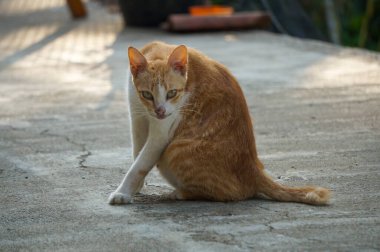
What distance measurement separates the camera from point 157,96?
424cm

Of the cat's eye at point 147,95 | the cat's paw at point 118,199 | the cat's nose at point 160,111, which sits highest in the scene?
the cat's eye at point 147,95

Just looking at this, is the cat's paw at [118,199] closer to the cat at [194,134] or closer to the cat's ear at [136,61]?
the cat at [194,134]

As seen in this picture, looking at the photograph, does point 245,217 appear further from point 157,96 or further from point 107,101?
point 107,101

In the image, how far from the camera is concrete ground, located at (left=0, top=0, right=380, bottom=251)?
3811 millimetres

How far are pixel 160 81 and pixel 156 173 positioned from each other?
1084mm

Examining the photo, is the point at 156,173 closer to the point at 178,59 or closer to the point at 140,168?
the point at 140,168

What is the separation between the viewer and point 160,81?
14.0 ft

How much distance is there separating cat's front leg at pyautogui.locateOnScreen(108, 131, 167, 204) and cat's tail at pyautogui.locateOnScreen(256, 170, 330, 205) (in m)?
0.55

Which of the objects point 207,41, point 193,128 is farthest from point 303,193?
point 207,41

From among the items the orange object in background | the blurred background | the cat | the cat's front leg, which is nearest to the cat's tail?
the cat

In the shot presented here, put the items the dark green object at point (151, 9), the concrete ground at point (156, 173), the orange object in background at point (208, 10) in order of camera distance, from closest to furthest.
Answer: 1. the concrete ground at point (156, 173)
2. the orange object in background at point (208, 10)
3. the dark green object at point (151, 9)

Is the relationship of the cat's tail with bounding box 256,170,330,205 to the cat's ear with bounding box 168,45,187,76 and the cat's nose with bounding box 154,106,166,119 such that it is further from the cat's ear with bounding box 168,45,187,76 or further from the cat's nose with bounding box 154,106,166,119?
the cat's ear with bounding box 168,45,187,76

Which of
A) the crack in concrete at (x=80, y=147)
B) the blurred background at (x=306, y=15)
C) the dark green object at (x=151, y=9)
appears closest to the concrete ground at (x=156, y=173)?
the crack in concrete at (x=80, y=147)

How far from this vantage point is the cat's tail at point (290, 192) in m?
4.22
